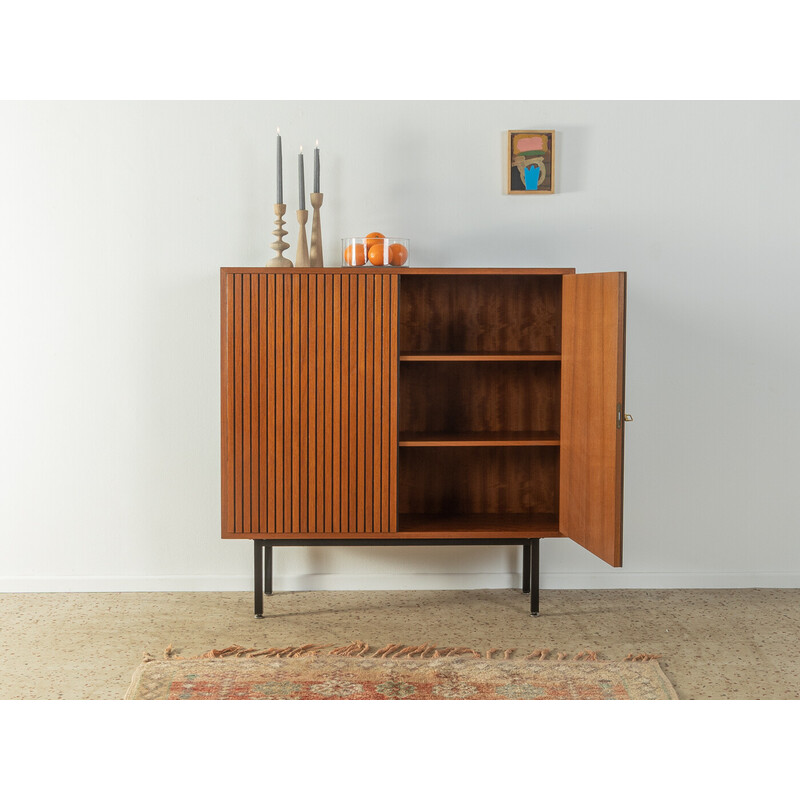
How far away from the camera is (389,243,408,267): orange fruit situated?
3924 mm

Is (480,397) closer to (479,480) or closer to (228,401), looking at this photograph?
(479,480)

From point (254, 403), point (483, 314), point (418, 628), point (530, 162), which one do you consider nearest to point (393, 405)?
point (254, 403)

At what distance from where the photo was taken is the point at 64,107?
13.5 feet

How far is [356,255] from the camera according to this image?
12.7 feet

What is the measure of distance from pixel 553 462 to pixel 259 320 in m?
1.53

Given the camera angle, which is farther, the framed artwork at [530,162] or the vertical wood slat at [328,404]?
the framed artwork at [530,162]

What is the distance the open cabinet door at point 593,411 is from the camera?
337 cm

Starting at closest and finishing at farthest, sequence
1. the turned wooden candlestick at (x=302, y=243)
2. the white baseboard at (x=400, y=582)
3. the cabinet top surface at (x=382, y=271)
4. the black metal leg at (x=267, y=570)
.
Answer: the cabinet top surface at (x=382, y=271) → the turned wooden candlestick at (x=302, y=243) → the black metal leg at (x=267, y=570) → the white baseboard at (x=400, y=582)

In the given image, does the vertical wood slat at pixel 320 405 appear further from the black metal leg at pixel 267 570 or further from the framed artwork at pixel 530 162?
the framed artwork at pixel 530 162

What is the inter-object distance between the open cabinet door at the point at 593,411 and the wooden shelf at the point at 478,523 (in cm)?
12

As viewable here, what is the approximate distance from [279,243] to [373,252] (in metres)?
0.44

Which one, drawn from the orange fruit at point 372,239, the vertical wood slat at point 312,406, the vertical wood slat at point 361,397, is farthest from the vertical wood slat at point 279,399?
the orange fruit at point 372,239

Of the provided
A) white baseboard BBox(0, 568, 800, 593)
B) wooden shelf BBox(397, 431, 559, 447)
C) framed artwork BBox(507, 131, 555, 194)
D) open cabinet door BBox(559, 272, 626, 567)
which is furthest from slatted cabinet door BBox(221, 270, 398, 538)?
framed artwork BBox(507, 131, 555, 194)

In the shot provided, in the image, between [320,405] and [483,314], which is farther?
[483,314]
